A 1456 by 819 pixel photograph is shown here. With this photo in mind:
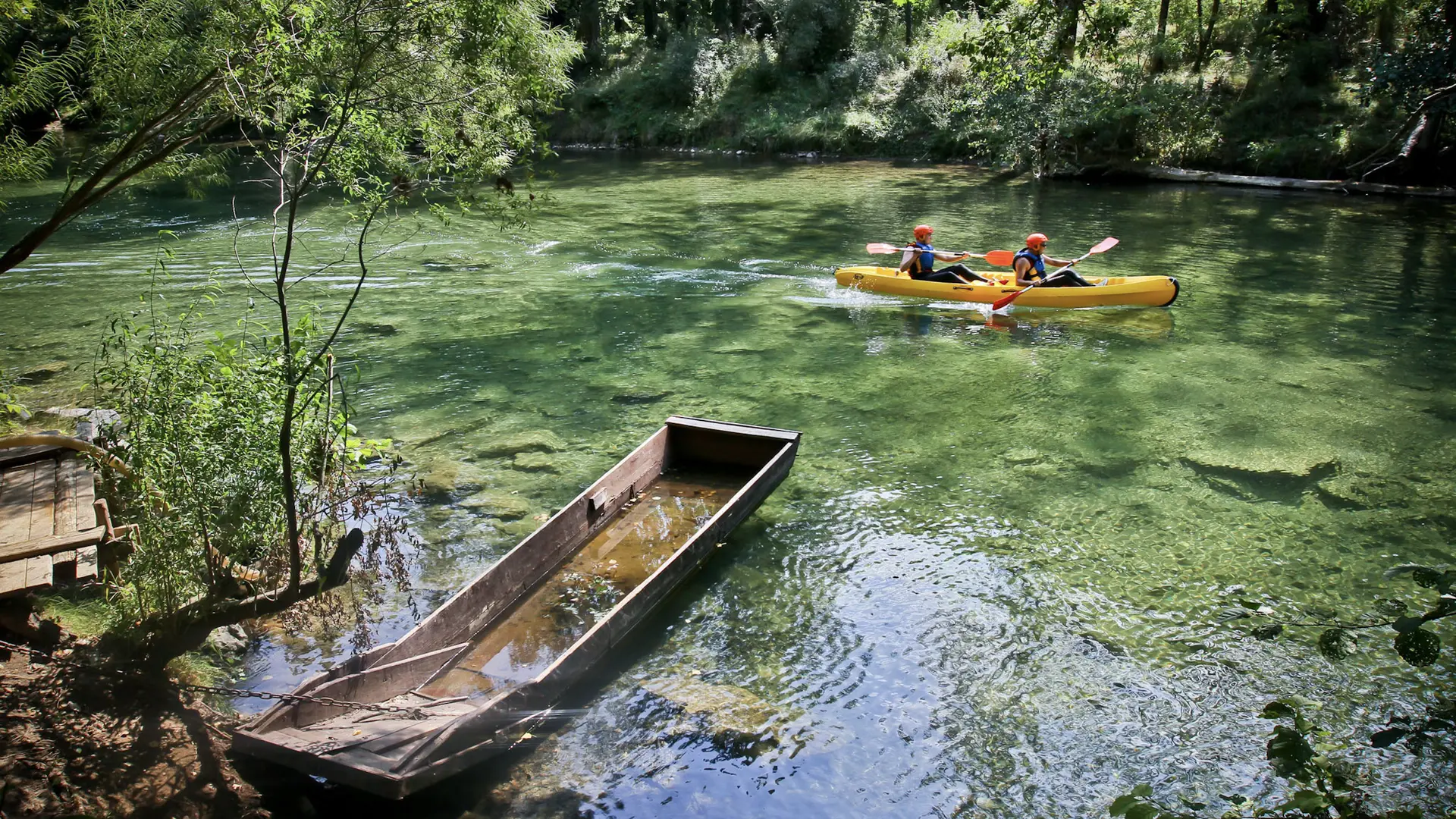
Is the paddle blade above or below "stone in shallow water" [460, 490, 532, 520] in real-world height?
above

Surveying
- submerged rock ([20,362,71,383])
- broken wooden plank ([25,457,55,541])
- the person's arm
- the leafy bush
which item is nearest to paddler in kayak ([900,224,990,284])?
the person's arm

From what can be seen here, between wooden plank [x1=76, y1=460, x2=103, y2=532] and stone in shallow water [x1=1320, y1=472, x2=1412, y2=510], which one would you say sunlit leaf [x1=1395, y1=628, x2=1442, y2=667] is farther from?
wooden plank [x1=76, y1=460, x2=103, y2=532]

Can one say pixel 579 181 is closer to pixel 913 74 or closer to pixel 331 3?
pixel 913 74

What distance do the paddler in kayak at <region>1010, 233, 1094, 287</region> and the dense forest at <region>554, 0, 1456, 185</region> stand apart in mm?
2582

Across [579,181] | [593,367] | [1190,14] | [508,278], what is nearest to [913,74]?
[1190,14]

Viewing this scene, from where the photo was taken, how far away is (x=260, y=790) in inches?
172

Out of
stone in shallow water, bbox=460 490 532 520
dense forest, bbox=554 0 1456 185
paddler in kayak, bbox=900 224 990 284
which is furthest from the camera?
dense forest, bbox=554 0 1456 185

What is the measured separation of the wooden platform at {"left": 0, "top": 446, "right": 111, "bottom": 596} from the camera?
4.69 meters

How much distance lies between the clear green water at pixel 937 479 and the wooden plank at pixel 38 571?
1.16 meters

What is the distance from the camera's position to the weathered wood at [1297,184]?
20172 millimetres

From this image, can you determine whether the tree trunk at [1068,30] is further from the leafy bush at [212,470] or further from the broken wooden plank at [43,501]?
the broken wooden plank at [43,501]

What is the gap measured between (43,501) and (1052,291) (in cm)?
1065

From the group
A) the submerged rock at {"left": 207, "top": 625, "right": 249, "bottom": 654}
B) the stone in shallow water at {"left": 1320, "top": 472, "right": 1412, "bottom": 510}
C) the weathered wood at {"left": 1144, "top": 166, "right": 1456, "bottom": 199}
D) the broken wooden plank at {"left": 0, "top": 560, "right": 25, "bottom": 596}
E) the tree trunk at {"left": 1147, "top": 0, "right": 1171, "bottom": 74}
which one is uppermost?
the tree trunk at {"left": 1147, "top": 0, "right": 1171, "bottom": 74}

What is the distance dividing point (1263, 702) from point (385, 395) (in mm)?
7727
